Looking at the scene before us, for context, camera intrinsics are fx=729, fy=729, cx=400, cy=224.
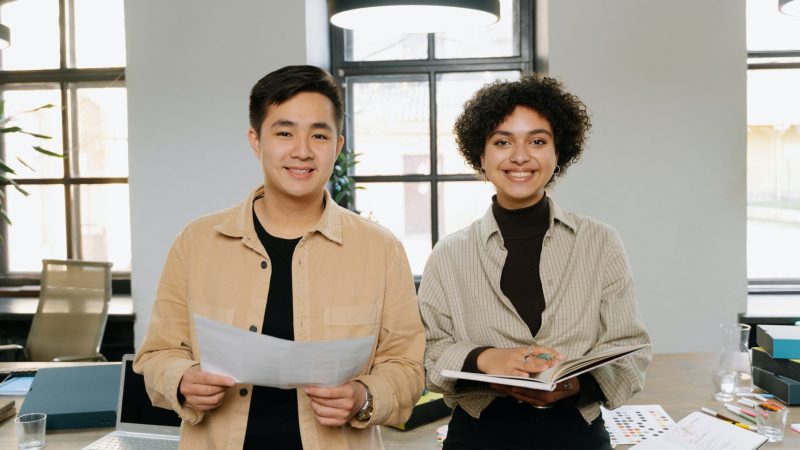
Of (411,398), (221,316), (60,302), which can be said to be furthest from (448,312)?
(60,302)

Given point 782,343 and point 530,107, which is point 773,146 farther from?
point 530,107

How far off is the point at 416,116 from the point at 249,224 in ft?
9.85

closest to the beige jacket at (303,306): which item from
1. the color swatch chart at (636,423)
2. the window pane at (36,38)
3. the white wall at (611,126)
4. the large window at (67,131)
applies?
the color swatch chart at (636,423)

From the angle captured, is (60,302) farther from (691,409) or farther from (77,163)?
(691,409)

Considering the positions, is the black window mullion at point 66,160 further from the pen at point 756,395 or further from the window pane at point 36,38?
the pen at point 756,395

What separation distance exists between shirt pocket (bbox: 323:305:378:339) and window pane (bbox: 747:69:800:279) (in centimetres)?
353

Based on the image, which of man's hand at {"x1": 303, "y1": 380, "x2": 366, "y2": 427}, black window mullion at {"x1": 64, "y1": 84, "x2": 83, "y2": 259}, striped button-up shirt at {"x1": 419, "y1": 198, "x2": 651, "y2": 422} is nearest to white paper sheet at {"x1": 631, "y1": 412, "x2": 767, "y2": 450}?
striped button-up shirt at {"x1": 419, "y1": 198, "x2": 651, "y2": 422}

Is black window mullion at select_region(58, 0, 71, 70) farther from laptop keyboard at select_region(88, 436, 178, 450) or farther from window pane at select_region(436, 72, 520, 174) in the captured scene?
laptop keyboard at select_region(88, 436, 178, 450)

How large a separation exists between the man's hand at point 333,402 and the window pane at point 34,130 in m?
3.85

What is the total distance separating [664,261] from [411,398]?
2.75m

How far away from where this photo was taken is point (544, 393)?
153 centimetres

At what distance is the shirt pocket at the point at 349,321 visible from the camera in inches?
57.0

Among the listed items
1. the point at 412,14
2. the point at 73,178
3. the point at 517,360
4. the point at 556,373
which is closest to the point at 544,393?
the point at 517,360

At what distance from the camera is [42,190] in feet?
15.1
